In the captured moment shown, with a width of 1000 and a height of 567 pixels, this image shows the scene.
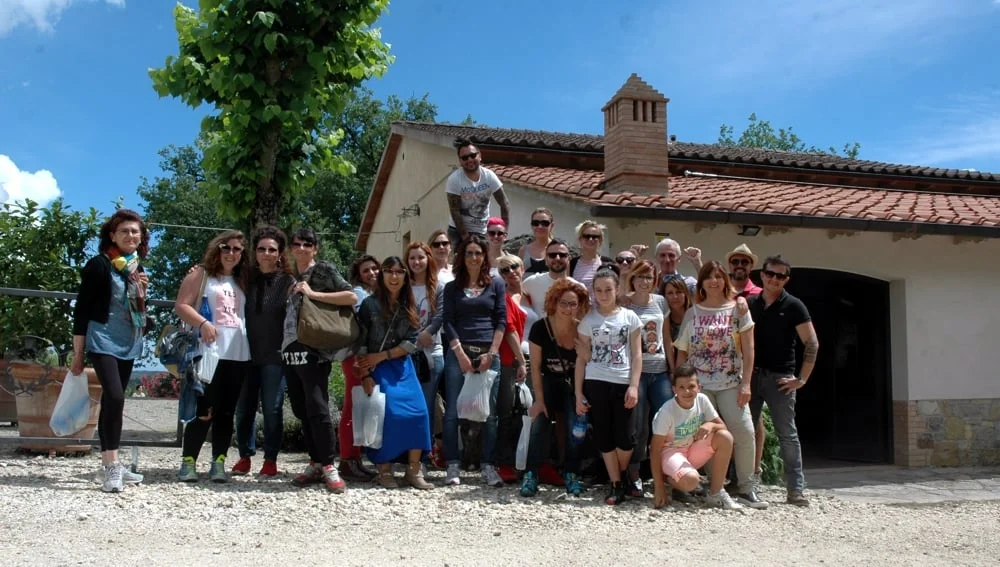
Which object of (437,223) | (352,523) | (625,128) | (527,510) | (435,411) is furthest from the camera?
(437,223)

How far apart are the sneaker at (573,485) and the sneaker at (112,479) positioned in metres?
2.97

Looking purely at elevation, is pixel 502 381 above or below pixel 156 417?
above

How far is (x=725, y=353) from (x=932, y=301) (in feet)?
16.3

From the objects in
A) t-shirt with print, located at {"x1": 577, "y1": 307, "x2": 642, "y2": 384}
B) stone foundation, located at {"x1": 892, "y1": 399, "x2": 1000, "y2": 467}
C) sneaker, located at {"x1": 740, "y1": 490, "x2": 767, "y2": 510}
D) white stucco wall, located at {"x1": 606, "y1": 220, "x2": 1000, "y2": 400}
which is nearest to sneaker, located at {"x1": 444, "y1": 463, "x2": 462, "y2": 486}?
t-shirt with print, located at {"x1": 577, "y1": 307, "x2": 642, "y2": 384}

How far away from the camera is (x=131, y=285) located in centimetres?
556

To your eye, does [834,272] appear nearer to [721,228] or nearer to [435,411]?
[721,228]

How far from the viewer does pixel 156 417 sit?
12.9m

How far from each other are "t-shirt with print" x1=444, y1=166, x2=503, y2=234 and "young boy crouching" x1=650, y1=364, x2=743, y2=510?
2.77m

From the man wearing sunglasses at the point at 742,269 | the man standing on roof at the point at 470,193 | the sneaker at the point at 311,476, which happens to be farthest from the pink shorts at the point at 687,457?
the man standing on roof at the point at 470,193

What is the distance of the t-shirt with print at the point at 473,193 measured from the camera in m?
7.85

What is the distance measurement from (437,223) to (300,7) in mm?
8171

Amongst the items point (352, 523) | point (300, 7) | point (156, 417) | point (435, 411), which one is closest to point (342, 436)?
point (435, 411)

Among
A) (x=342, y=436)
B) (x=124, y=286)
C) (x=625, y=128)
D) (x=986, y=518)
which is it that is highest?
(x=625, y=128)

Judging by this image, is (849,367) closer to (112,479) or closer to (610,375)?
(610,375)
